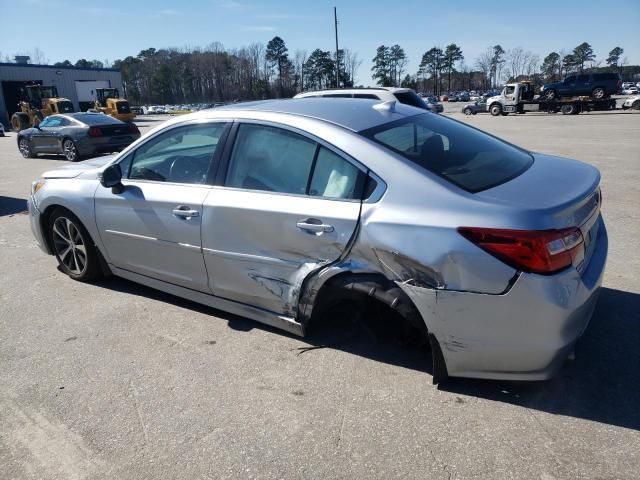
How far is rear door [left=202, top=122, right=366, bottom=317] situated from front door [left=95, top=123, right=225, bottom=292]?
0.53 feet

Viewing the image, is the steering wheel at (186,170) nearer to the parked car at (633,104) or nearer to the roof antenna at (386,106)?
the roof antenna at (386,106)

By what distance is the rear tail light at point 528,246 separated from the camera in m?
2.22

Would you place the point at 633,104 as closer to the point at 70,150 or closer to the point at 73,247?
the point at 70,150

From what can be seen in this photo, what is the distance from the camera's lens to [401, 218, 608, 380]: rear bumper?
7.38 feet

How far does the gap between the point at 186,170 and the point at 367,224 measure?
1607 millimetres

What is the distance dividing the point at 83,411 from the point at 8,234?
492cm

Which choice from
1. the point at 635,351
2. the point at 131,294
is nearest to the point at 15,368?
the point at 131,294

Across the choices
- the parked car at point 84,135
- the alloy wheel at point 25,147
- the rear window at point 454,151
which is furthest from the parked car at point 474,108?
the rear window at point 454,151

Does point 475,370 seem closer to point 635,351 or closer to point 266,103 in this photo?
point 635,351

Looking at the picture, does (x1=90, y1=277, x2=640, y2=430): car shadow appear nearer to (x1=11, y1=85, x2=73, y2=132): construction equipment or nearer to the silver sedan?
the silver sedan

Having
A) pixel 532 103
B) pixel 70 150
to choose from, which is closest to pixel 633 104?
pixel 532 103

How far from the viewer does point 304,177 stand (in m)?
2.95

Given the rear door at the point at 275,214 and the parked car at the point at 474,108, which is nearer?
the rear door at the point at 275,214

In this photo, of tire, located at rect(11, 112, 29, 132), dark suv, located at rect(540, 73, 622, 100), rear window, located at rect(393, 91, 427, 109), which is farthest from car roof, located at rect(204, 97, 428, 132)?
dark suv, located at rect(540, 73, 622, 100)
